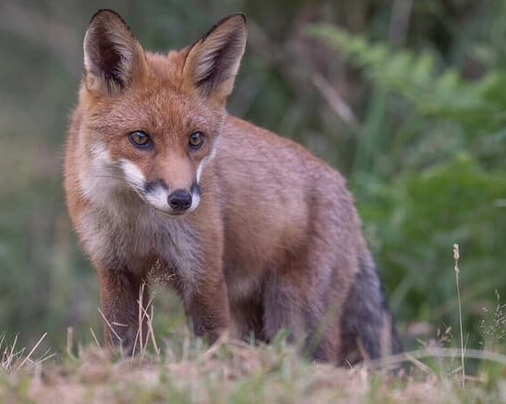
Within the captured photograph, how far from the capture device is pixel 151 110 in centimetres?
560

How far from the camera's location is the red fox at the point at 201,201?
558 cm

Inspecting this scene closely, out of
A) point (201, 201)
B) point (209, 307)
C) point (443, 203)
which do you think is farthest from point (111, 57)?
point (443, 203)

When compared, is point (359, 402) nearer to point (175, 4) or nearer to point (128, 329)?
point (128, 329)

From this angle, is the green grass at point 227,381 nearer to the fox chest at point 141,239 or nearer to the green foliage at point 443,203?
the fox chest at point 141,239

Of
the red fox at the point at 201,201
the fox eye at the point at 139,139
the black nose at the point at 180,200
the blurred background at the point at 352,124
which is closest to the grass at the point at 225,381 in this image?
the red fox at the point at 201,201

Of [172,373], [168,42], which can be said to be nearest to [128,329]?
[172,373]

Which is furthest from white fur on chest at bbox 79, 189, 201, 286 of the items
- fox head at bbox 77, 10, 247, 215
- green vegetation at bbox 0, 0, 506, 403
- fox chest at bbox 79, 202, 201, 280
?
green vegetation at bbox 0, 0, 506, 403

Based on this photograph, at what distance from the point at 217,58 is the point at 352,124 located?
5160 millimetres

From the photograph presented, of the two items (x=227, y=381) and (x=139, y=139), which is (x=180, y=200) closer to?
(x=139, y=139)

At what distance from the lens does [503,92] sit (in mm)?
8719

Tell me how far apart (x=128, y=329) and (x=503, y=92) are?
13.8 ft

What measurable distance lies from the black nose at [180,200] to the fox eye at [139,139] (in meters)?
0.41

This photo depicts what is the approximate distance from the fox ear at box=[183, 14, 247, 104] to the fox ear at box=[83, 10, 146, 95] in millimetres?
299

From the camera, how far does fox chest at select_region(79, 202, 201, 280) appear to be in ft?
19.4
